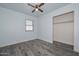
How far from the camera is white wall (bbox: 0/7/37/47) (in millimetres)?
4086

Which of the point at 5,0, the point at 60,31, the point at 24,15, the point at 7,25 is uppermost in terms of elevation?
the point at 24,15

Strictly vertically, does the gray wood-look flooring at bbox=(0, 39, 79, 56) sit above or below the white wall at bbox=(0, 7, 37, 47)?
below

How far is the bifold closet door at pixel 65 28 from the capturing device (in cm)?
450

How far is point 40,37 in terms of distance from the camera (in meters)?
6.67

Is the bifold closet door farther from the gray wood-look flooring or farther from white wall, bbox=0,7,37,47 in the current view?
white wall, bbox=0,7,37,47

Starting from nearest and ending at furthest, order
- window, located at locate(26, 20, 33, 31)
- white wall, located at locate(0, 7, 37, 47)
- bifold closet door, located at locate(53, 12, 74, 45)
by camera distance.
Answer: white wall, located at locate(0, 7, 37, 47)
bifold closet door, located at locate(53, 12, 74, 45)
window, located at locate(26, 20, 33, 31)

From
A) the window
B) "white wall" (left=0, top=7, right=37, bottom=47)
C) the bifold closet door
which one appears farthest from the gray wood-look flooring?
the window

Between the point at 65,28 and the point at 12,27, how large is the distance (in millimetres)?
3953

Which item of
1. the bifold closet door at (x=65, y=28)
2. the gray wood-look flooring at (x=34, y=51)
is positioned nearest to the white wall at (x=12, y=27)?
the gray wood-look flooring at (x=34, y=51)

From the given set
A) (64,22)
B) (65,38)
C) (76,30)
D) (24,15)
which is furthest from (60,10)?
(24,15)

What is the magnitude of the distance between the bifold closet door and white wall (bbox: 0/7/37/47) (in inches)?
108

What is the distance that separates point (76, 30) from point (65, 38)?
184 cm

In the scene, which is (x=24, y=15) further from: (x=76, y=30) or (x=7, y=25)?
(x=76, y=30)

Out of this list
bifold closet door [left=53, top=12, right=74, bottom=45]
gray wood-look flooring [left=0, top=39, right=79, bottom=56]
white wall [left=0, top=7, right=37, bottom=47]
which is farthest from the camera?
bifold closet door [left=53, top=12, right=74, bottom=45]
